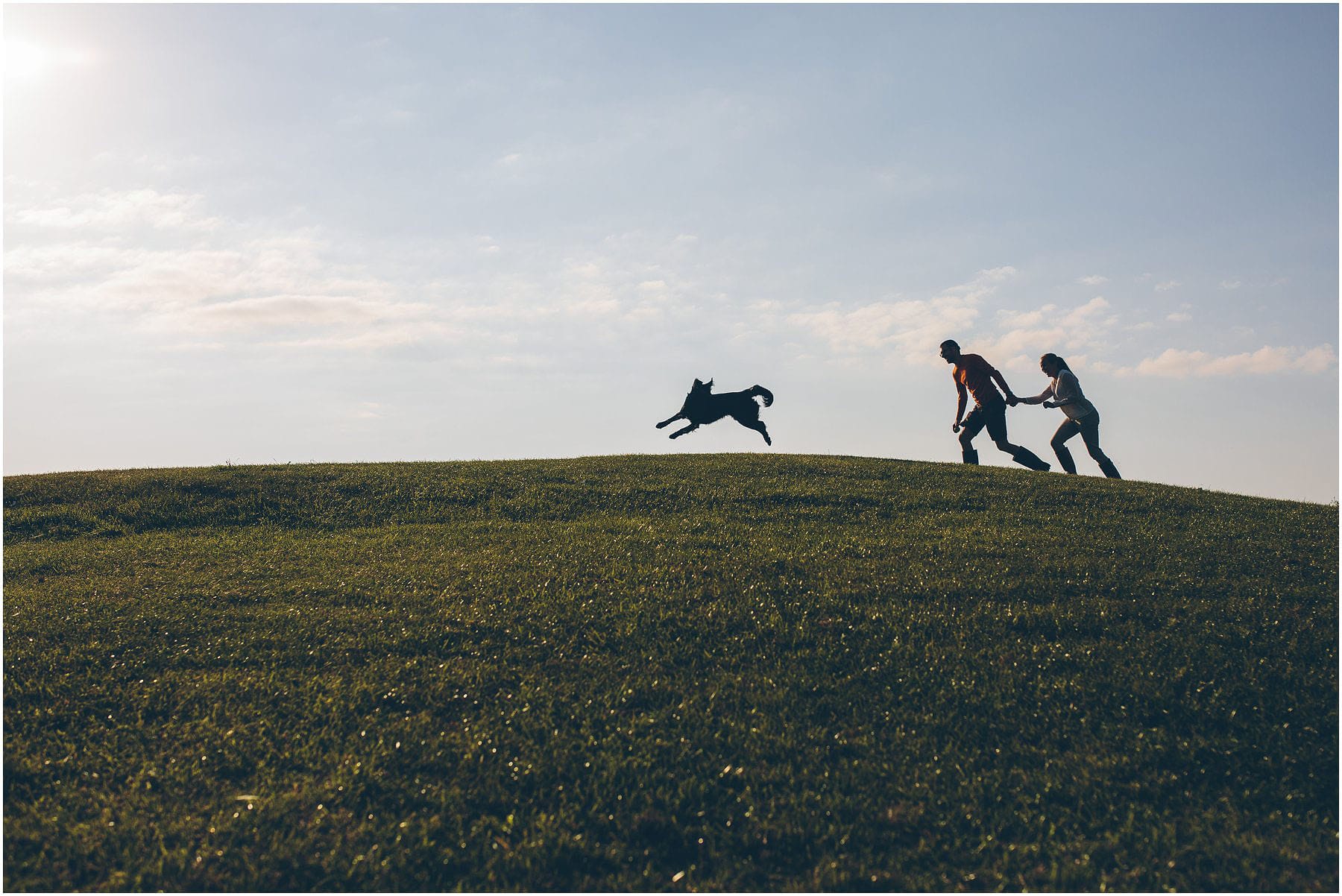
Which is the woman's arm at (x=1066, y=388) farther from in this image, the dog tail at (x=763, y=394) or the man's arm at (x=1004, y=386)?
the dog tail at (x=763, y=394)

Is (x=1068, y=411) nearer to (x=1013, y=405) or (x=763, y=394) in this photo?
(x=1013, y=405)

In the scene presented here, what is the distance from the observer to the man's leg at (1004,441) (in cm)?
2389

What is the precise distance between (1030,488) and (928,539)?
18.9 feet

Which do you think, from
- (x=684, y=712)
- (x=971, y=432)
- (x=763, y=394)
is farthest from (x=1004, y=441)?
(x=684, y=712)

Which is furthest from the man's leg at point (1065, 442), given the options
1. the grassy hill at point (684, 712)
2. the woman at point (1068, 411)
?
the grassy hill at point (684, 712)

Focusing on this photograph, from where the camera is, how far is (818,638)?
36.0 ft

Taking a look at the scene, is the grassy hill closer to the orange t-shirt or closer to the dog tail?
the orange t-shirt

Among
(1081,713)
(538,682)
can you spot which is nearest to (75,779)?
(538,682)

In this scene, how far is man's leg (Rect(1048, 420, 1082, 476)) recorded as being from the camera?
2325 centimetres

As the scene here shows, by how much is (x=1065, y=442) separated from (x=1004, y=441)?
4.80 ft

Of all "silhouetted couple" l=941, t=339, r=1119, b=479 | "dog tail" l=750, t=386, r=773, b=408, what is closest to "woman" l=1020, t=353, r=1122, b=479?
"silhouetted couple" l=941, t=339, r=1119, b=479

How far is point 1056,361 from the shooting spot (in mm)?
23469

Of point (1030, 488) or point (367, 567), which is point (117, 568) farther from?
point (1030, 488)

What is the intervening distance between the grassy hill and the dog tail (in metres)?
9.41
